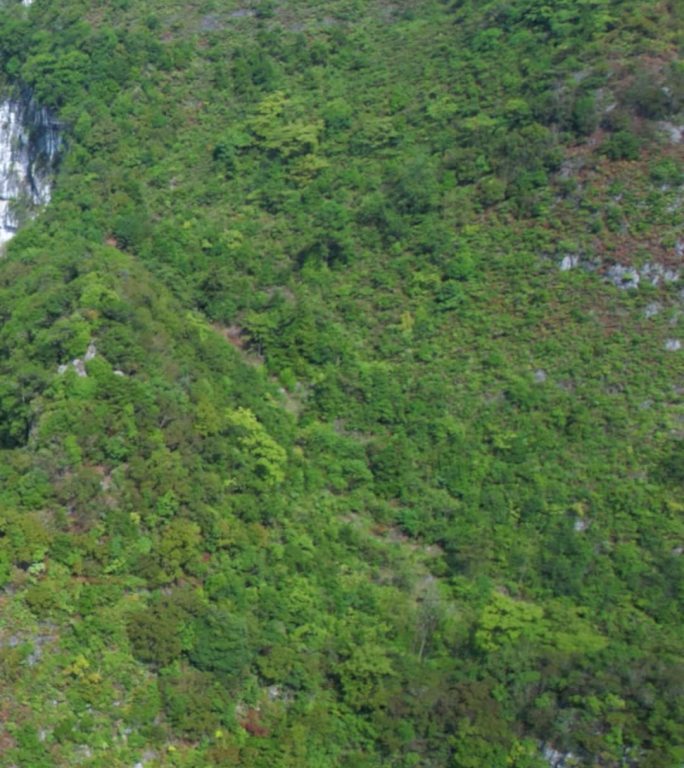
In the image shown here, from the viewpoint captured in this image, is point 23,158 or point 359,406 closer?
point 359,406

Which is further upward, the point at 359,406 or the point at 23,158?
the point at 23,158

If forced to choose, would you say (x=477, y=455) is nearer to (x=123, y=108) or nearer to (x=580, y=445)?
(x=580, y=445)

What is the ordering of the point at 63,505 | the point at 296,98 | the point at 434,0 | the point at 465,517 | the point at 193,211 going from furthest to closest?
the point at 434,0
the point at 296,98
the point at 193,211
the point at 465,517
the point at 63,505

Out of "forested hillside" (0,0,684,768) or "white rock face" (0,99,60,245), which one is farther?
"white rock face" (0,99,60,245)

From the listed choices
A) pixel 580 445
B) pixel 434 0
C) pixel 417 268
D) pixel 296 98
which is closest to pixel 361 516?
pixel 580 445
